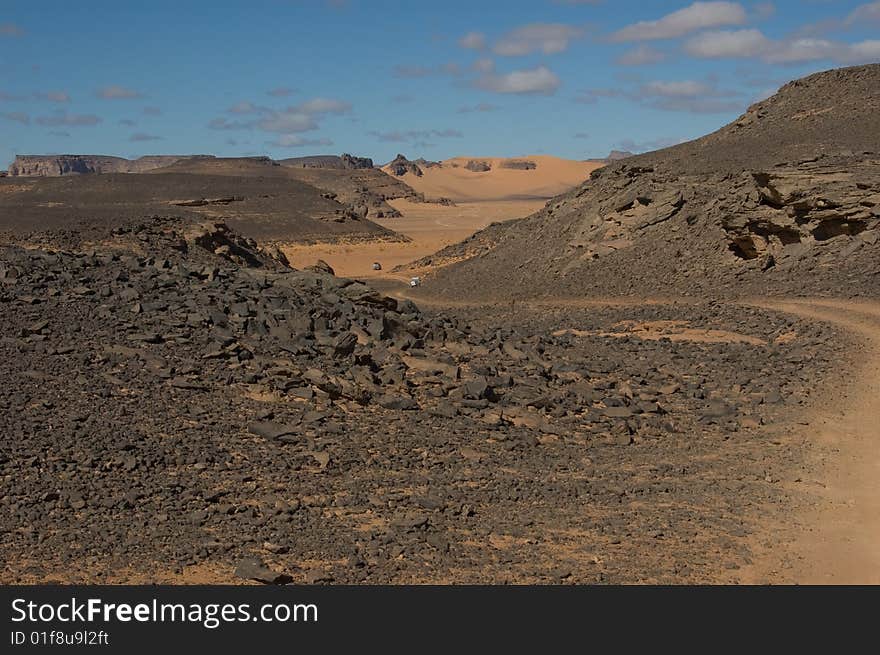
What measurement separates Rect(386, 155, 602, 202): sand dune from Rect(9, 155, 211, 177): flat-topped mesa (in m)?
31.0

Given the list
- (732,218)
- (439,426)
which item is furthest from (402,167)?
(439,426)

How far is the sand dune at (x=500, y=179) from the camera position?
4801 inches

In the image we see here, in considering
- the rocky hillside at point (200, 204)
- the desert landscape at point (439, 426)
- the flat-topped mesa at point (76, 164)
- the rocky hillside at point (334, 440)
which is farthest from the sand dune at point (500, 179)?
the rocky hillside at point (334, 440)

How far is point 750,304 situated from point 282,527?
15.8 meters

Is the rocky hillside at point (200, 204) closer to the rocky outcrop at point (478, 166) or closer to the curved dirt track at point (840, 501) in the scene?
the curved dirt track at point (840, 501)

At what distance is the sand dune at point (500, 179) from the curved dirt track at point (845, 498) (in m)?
99.0

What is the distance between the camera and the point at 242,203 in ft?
181

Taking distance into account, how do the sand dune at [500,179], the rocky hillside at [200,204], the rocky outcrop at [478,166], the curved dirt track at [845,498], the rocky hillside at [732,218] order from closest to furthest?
the curved dirt track at [845,498]
the rocky hillside at [732,218]
the rocky hillside at [200,204]
the sand dune at [500,179]
the rocky outcrop at [478,166]

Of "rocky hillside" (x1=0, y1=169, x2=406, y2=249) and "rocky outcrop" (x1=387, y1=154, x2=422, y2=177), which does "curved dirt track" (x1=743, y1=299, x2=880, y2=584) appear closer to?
"rocky hillside" (x1=0, y1=169, x2=406, y2=249)

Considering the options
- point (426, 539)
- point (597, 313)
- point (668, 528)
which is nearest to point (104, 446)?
point (426, 539)

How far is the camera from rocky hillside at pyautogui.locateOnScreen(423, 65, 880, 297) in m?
23.4

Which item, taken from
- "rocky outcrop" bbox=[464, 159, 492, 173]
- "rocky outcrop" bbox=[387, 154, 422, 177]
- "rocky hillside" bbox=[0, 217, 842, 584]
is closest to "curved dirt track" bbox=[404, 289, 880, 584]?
"rocky hillside" bbox=[0, 217, 842, 584]

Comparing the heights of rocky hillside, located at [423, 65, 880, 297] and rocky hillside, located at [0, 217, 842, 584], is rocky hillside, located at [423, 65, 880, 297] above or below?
above

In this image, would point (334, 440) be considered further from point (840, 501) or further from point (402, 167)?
point (402, 167)
